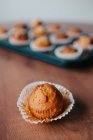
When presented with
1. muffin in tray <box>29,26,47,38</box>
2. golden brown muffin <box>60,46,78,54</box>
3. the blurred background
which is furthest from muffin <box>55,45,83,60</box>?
the blurred background

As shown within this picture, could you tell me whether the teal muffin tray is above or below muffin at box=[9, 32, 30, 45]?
below

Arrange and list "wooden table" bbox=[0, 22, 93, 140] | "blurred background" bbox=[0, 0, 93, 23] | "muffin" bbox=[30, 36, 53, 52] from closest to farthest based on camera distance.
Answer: "wooden table" bbox=[0, 22, 93, 140], "muffin" bbox=[30, 36, 53, 52], "blurred background" bbox=[0, 0, 93, 23]

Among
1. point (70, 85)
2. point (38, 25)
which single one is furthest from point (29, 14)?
point (70, 85)

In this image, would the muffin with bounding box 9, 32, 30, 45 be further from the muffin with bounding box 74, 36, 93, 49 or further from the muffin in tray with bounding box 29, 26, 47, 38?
the muffin with bounding box 74, 36, 93, 49

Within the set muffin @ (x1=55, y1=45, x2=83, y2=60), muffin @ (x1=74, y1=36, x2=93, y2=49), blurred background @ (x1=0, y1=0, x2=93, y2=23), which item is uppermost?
Result: blurred background @ (x1=0, y1=0, x2=93, y2=23)

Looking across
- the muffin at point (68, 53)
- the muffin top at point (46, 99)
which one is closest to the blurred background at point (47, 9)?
the muffin at point (68, 53)

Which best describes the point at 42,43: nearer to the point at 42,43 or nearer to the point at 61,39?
the point at 42,43
